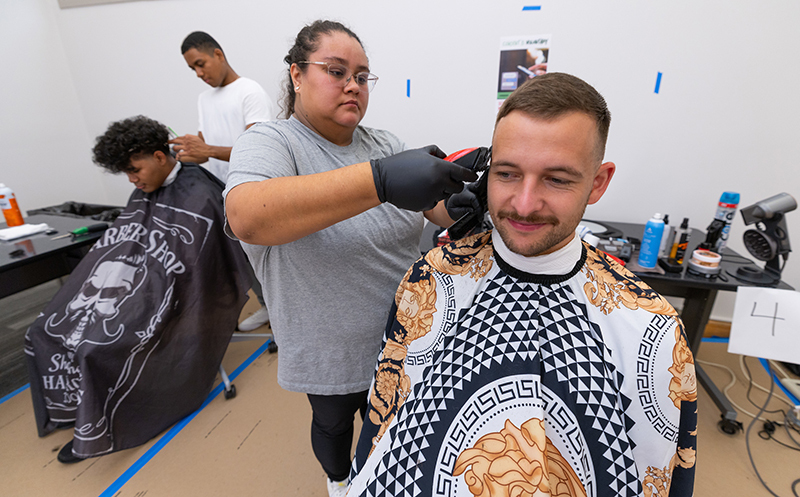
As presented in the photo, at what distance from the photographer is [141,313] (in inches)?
66.4

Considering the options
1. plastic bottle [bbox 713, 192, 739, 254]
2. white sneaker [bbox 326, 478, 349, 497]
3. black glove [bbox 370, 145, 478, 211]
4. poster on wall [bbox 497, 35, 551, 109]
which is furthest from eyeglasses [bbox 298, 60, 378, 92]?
plastic bottle [bbox 713, 192, 739, 254]

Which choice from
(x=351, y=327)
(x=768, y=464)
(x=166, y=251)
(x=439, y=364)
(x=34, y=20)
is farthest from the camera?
(x=34, y=20)

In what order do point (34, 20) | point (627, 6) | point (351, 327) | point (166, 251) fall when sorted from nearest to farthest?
point (351, 327), point (166, 251), point (627, 6), point (34, 20)

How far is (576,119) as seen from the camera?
0.72 m

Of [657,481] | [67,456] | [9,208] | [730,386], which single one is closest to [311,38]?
[657,481]

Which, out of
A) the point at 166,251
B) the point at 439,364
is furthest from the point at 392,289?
the point at 166,251

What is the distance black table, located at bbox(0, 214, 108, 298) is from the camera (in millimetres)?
1833

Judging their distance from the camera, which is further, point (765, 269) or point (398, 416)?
point (765, 269)

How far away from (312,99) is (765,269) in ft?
6.86

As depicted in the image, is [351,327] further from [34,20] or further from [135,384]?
[34,20]

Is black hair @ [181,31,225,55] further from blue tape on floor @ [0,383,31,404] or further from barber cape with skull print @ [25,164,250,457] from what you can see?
Answer: blue tape on floor @ [0,383,31,404]

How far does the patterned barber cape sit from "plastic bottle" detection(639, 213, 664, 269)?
3.02ft

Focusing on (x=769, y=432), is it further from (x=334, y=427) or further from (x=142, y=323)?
(x=142, y=323)

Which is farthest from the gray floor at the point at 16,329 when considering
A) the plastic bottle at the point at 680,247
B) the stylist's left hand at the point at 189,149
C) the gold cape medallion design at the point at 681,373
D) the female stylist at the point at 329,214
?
the plastic bottle at the point at 680,247
